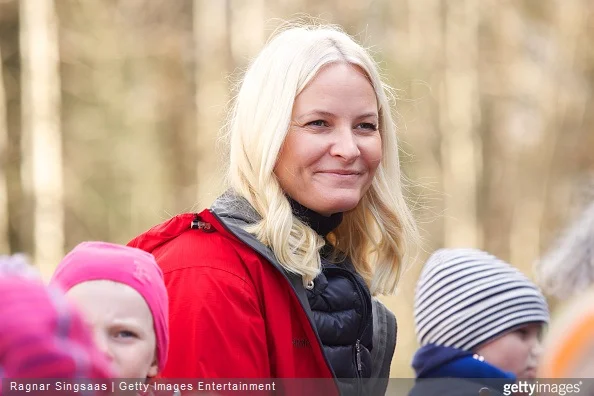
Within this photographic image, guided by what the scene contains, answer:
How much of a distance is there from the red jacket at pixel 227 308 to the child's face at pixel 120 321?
34 centimetres

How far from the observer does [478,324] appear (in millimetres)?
3068

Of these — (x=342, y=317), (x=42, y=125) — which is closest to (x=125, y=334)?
(x=342, y=317)

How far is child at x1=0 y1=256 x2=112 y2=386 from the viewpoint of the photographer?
157 cm

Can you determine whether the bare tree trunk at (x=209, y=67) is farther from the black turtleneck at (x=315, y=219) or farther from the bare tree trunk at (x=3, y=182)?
the black turtleneck at (x=315, y=219)

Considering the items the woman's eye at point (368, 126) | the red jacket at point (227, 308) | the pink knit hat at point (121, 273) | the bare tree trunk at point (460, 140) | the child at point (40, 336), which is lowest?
the bare tree trunk at point (460, 140)

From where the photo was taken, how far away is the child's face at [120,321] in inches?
78.8

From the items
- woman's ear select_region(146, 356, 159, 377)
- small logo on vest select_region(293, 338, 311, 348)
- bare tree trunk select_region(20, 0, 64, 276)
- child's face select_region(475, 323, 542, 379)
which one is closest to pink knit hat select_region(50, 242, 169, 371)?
woman's ear select_region(146, 356, 159, 377)

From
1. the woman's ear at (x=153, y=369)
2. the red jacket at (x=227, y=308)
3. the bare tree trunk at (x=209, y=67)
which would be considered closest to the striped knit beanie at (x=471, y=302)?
the red jacket at (x=227, y=308)

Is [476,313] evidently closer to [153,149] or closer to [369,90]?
[369,90]

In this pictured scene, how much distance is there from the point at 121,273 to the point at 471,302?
4.40 feet

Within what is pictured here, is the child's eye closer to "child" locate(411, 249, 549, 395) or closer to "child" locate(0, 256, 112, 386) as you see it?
"child" locate(0, 256, 112, 386)

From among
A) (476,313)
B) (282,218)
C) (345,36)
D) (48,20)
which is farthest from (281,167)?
(48,20)

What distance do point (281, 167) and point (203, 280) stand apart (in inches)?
16.8

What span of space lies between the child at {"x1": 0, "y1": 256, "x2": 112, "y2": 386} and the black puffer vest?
1.05m
